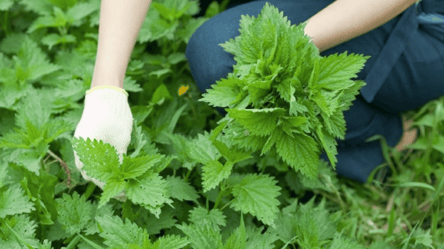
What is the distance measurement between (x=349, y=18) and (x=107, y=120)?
0.79m

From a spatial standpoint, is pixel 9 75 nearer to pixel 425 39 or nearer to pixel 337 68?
pixel 337 68

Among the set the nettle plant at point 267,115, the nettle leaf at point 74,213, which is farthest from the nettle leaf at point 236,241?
the nettle leaf at point 74,213

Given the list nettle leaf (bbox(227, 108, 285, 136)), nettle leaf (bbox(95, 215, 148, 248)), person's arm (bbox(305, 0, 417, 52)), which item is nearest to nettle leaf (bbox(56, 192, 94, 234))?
nettle leaf (bbox(95, 215, 148, 248))

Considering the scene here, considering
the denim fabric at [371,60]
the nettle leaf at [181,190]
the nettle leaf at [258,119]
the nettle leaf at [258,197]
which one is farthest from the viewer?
the denim fabric at [371,60]

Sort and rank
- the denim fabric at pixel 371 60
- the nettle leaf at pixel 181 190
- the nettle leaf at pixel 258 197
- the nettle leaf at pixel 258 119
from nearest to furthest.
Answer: the nettle leaf at pixel 258 119 → the nettle leaf at pixel 258 197 → the nettle leaf at pixel 181 190 → the denim fabric at pixel 371 60

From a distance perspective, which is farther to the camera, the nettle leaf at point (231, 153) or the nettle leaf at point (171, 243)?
the nettle leaf at point (231, 153)

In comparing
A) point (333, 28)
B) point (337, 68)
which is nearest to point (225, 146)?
point (337, 68)

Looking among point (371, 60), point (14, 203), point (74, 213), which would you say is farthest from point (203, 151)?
point (371, 60)

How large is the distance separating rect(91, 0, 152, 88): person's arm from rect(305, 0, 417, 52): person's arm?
1.84 ft

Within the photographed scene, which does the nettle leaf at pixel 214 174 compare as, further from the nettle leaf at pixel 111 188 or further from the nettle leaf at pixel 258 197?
the nettle leaf at pixel 111 188

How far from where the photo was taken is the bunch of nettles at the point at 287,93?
1.00 meters

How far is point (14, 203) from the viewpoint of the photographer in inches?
44.7

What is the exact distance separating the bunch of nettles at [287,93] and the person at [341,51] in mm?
193

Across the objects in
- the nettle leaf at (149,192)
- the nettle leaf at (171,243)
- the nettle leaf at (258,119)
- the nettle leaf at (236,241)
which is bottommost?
the nettle leaf at (236,241)
